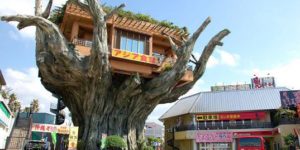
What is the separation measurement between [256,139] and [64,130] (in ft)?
49.5

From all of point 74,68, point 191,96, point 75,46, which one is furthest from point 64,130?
point 191,96

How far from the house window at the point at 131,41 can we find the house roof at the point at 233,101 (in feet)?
51.3

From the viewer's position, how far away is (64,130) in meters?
17.4

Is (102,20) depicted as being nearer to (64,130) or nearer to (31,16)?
(31,16)

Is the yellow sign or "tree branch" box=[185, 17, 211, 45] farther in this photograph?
"tree branch" box=[185, 17, 211, 45]

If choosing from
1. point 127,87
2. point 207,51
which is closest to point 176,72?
point 127,87

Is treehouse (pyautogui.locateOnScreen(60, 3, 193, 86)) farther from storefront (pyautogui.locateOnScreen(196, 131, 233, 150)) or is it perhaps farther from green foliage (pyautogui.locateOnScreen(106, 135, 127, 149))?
storefront (pyautogui.locateOnScreen(196, 131, 233, 150))

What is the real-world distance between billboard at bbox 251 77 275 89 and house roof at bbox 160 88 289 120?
5.99 metres

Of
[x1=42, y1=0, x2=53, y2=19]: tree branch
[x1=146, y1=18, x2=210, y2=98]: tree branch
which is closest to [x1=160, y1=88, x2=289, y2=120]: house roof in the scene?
[x1=146, y1=18, x2=210, y2=98]: tree branch

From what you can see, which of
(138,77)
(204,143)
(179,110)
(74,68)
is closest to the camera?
(74,68)

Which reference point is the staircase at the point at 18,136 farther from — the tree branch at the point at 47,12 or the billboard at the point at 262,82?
the billboard at the point at 262,82

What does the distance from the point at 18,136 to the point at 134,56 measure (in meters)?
10.5

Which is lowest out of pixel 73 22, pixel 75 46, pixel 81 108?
pixel 81 108

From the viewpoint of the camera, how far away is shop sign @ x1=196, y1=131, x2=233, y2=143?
1423 inches
